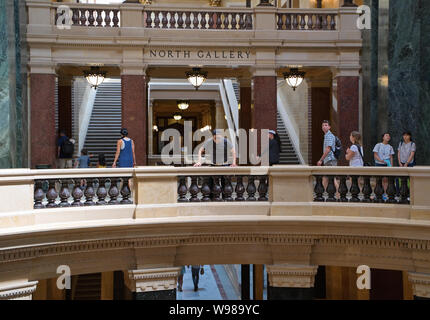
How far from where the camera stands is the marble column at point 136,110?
16266mm

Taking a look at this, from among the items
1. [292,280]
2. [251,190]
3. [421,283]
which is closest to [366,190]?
[421,283]

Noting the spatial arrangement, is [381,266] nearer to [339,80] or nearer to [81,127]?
[339,80]

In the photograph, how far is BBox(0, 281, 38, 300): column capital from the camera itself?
8719 millimetres

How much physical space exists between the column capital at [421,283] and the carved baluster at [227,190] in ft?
10.4

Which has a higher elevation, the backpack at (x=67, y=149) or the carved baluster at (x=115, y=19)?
the carved baluster at (x=115, y=19)

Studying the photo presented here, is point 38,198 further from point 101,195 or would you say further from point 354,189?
point 354,189

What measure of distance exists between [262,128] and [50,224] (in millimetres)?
9071

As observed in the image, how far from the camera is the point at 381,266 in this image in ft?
32.0

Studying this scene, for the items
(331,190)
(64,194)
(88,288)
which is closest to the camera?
(64,194)

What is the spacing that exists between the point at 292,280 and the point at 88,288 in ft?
37.7

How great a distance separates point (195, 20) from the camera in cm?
1664

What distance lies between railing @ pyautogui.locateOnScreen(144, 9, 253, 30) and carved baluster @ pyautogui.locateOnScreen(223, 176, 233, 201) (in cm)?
757

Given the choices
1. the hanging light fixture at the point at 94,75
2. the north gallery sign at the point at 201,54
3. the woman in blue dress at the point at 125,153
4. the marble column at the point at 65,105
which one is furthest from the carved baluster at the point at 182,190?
the marble column at the point at 65,105

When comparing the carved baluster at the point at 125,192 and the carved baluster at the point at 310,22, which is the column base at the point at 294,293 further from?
the carved baluster at the point at 310,22
